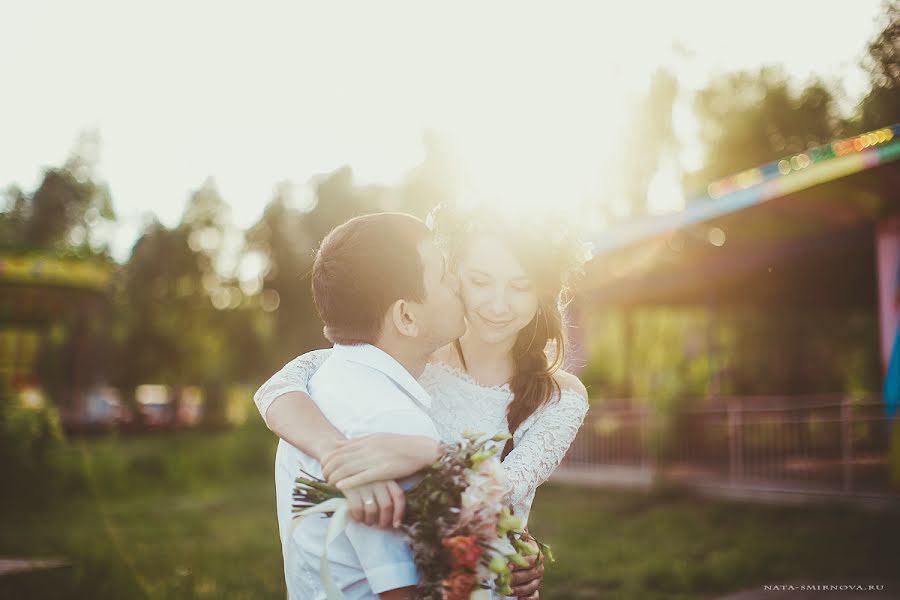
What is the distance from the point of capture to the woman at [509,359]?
8.27ft

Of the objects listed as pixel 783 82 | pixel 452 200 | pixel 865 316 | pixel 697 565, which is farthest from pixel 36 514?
pixel 865 316

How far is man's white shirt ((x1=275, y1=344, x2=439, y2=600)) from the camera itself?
6.38 feet

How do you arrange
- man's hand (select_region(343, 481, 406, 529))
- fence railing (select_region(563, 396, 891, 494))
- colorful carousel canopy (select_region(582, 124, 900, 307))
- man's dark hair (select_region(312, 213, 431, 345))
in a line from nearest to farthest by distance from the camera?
man's hand (select_region(343, 481, 406, 529)) → man's dark hair (select_region(312, 213, 431, 345)) → colorful carousel canopy (select_region(582, 124, 900, 307)) → fence railing (select_region(563, 396, 891, 494))

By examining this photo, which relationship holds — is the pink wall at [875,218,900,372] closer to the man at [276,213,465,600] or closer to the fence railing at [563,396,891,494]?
the fence railing at [563,396,891,494]

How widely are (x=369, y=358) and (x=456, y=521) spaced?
0.47 m

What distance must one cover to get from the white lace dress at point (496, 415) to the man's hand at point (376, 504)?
19.5 inches

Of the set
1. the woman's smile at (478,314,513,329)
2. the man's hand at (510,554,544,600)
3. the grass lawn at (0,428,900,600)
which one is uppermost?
the woman's smile at (478,314,513,329)

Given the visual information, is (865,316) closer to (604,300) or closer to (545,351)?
(604,300)

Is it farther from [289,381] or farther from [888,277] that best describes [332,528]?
[888,277]

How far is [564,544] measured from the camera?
344 inches

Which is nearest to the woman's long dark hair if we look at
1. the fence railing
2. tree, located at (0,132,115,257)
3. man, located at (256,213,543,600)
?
man, located at (256,213,543,600)

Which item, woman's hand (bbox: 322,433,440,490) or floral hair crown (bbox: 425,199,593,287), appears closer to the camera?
woman's hand (bbox: 322,433,440,490)

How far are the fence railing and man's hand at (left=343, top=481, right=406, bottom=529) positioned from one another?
29.0 feet

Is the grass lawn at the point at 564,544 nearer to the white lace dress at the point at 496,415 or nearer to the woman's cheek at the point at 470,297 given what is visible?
the white lace dress at the point at 496,415
